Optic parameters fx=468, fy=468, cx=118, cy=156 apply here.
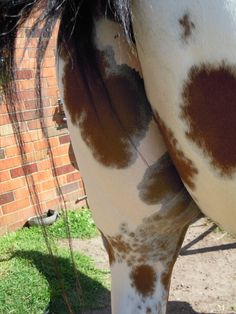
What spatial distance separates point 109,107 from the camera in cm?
108

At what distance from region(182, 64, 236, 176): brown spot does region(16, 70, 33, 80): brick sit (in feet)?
1.28

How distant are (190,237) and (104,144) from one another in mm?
2633

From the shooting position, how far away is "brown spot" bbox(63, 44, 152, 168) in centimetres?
107

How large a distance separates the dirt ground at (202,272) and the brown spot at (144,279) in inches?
58.0

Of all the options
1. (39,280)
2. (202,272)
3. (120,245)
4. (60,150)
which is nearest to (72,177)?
(60,150)

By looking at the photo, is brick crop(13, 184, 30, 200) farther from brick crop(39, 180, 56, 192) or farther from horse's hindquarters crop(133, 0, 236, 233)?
horse's hindquarters crop(133, 0, 236, 233)

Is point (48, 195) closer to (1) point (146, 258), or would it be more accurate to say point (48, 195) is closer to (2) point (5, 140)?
(2) point (5, 140)

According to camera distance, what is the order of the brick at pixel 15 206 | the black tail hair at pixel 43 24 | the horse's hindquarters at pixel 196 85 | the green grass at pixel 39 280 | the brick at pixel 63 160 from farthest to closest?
the brick at pixel 63 160, the brick at pixel 15 206, the green grass at pixel 39 280, the black tail hair at pixel 43 24, the horse's hindquarters at pixel 196 85

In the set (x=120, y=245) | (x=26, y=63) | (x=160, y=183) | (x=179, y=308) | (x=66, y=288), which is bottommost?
(x=179, y=308)

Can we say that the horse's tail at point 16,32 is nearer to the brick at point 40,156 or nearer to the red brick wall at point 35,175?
the brick at point 40,156

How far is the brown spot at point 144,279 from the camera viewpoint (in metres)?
1.27

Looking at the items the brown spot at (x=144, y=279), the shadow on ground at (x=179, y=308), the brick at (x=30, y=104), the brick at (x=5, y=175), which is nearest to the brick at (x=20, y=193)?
the brick at (x=5, y=175)

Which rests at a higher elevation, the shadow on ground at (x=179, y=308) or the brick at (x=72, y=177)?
the brick at (x=72, y=177)

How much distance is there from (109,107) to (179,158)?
0.67 ft
